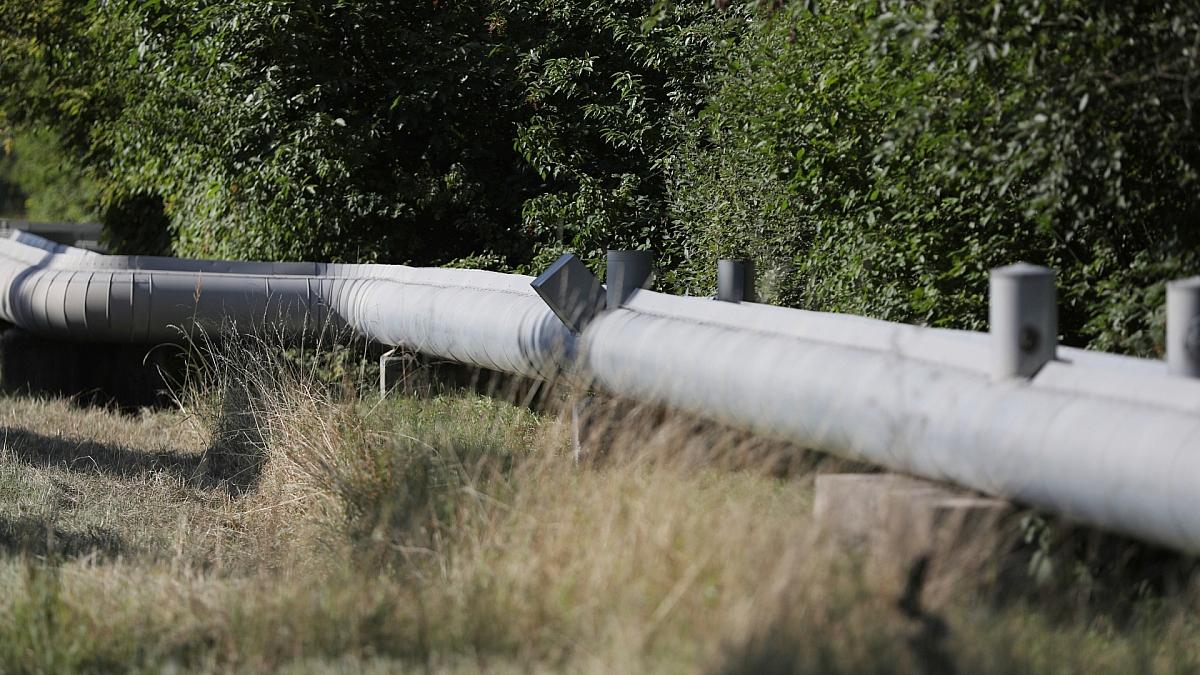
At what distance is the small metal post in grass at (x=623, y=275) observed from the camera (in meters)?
6.08

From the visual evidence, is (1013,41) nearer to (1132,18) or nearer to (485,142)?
(1132,18)

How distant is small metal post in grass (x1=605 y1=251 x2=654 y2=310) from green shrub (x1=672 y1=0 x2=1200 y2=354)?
1.20 meters

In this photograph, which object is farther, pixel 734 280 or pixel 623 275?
pixel 734 280

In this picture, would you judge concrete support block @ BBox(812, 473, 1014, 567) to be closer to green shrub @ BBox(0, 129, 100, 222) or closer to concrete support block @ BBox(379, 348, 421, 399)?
concrete support block @ BBox(379, 348, 421, 399)

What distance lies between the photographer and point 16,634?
4.06 metres

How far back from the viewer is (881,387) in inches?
167

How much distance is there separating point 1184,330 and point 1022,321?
0.44 meters

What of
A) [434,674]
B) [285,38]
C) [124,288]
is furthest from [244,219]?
[434,674]

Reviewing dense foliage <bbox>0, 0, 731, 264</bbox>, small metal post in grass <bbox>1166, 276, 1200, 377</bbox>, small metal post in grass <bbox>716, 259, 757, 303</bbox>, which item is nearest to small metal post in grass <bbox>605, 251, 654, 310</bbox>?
small metal post in grass <bbox>716, 259, 757, 303</bbox>

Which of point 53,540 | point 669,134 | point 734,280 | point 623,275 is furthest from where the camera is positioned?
point 669,134

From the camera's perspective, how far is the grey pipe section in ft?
11.6

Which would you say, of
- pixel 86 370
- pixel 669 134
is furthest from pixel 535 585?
pixel 86 370

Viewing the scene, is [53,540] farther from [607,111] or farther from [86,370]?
[607,111]

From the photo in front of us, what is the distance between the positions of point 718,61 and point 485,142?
2.71m
